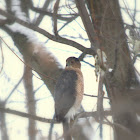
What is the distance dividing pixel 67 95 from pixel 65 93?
5 centimetres

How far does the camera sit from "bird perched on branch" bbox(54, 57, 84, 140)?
187 inches

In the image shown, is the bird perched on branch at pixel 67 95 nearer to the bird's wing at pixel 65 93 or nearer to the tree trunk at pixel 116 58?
the bird's wing at pixel 65 93

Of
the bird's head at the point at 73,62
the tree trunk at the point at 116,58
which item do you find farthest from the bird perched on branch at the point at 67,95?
the tree trunk at the point at 116,58

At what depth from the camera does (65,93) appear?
4.95m

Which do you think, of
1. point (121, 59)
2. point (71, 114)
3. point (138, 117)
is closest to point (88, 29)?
point (121, 59)

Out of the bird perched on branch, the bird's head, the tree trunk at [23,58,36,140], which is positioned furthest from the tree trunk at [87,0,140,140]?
the tree trunk at [23,58,36,140]

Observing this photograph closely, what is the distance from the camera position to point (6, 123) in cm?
509

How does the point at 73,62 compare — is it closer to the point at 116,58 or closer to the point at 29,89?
the point at 29,89

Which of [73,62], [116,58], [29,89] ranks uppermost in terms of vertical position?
[73,62]

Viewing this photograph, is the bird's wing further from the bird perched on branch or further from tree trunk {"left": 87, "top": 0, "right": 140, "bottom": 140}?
tree trunk {"left": 87, "top": 0, "right": 140, "bottom": 140}

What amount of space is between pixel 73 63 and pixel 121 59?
4.15 feet

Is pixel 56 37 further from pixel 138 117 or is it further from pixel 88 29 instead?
pixel 138 117

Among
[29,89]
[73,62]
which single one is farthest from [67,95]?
[73,62]

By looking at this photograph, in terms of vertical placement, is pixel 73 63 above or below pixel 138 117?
above
